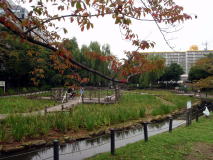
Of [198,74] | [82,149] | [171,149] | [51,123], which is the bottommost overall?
[82,149]

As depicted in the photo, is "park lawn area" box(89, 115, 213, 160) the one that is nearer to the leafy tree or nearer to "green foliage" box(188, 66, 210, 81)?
"green foliage" box(188, 66, 210, 81)

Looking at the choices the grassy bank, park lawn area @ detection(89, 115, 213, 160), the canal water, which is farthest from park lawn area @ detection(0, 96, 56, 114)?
park lawn area @ detection(89, 115, 213, 160)

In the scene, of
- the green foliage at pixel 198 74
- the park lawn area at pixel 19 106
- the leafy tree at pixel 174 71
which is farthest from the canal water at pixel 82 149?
the leafy tree at pixel 174 71

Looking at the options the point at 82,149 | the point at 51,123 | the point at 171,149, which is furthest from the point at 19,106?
the point at 171,149

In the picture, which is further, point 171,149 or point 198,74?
point 198,74

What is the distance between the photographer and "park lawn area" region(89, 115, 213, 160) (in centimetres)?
577

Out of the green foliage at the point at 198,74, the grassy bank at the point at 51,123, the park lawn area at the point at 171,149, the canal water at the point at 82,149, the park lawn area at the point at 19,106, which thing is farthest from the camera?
the green foliage at the point at 198,74

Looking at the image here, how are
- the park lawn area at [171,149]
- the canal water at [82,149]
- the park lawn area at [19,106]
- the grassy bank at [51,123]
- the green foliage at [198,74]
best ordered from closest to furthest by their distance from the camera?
1. the park lawn area at [171,149]
2. the canal water at [82,149]
3. the grassy bank at [51,123]
4. the park lawn area at [19,106]
5. the green foliage at [198,74]

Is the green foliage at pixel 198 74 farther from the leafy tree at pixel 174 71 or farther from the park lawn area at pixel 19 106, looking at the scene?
the park lawn area at pixel 19 106

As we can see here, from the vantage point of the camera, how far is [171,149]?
Result: 6.41 meters

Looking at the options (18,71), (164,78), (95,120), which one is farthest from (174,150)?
(164,78)

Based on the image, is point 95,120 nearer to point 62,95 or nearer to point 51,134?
point 51,134

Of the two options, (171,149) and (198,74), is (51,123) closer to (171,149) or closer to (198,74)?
(171,149)

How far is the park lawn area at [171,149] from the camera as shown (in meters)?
5.77
